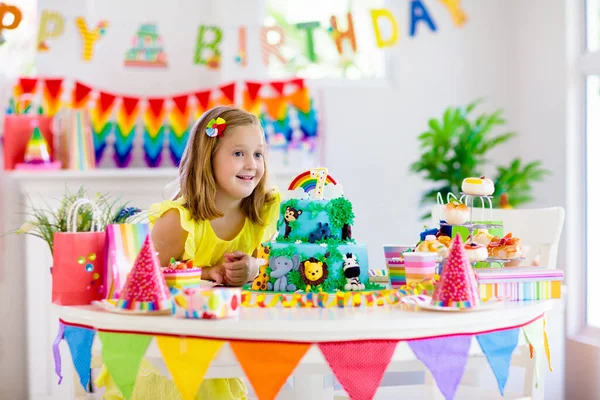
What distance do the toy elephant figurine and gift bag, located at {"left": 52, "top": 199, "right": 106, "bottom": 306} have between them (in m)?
0.41

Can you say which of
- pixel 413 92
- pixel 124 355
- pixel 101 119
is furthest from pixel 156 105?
pixel 124 355

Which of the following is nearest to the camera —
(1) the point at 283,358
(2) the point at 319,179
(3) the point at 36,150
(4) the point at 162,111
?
(1) the point at 283,358

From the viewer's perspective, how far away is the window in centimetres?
412

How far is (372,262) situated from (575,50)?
1.47 m

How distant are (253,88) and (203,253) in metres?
1.73

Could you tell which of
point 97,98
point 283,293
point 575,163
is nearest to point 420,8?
point 575,163

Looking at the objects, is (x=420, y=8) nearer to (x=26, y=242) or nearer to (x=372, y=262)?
(x=372, y=262)

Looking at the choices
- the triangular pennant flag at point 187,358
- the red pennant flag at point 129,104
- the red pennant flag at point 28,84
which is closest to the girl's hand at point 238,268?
the triangular pennant flag at point 187,358

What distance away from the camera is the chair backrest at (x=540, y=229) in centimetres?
255

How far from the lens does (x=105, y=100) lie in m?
3.87

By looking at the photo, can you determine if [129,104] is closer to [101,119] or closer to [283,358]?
[101,119]

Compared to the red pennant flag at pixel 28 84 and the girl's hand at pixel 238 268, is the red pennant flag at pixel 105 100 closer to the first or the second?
the red pennant flag at pixel 28 84

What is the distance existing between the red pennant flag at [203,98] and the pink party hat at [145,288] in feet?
7.93

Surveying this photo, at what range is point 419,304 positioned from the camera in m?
1.59
